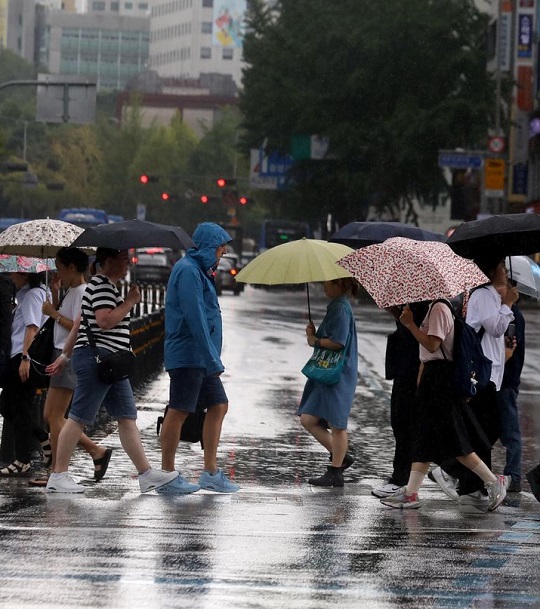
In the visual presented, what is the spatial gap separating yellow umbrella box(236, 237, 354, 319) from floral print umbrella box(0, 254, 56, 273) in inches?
55.6

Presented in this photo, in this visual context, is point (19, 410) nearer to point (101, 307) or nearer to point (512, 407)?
point (101, 307)

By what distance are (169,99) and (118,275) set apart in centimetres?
18103

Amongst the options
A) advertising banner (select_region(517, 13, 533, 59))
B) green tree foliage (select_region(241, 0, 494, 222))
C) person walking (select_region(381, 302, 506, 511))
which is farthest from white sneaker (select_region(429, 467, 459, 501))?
advertising banner (select_region(517, 13, 533, 59))

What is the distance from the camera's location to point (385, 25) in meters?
57.2

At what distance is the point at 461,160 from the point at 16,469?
39.5 meters

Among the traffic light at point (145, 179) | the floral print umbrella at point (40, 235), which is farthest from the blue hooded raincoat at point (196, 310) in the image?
the traffic light at point (145, 179)

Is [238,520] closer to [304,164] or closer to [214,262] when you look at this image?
[214,262]

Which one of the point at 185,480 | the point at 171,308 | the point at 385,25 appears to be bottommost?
the point at 185,480

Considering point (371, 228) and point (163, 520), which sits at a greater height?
point (371, 228)

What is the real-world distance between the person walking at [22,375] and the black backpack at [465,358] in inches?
118

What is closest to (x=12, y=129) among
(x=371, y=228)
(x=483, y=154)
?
(x=483, y=154)

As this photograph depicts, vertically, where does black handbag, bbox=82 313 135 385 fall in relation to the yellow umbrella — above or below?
below

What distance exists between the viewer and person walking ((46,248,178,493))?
36.2ft

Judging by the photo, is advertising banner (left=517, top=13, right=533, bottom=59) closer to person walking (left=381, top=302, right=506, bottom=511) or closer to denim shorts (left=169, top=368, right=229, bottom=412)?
denim shorts (left=169, top=368, right=229, bottom=412)
